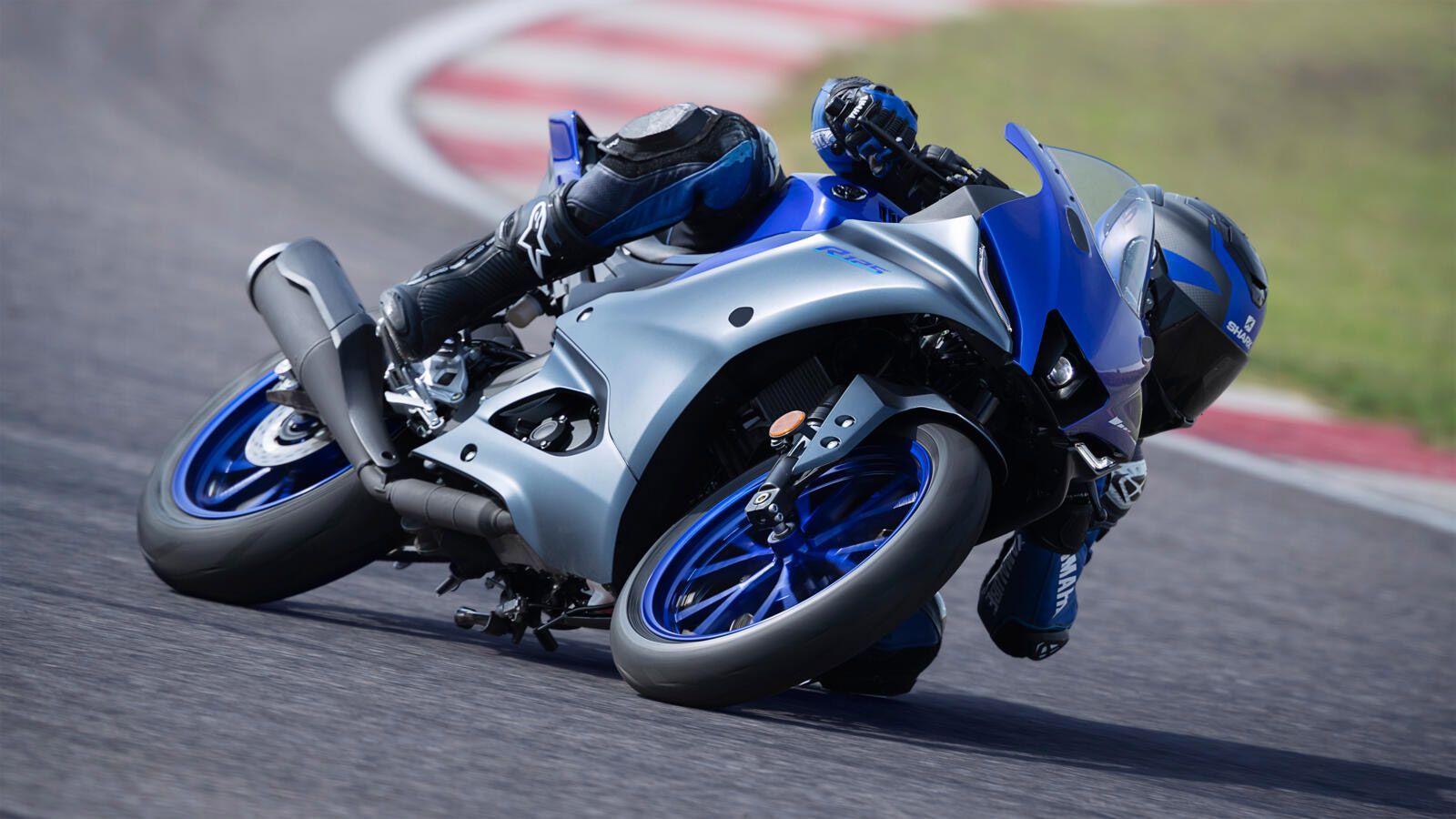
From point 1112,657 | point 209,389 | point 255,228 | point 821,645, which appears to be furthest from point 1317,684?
point 255,228

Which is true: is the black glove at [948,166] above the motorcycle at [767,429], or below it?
above

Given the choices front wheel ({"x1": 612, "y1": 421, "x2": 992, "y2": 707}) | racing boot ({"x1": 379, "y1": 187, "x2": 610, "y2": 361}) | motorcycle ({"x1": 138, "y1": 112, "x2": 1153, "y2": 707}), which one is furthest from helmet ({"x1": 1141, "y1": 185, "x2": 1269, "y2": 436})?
racing boot ({"x1": 379, "y1": 187, "x2": 610, "y2": 361})

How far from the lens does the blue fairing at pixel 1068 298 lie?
10.8ft

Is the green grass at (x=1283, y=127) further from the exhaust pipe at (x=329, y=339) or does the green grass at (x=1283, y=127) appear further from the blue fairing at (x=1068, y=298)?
the exhaust pipe at (x=329, y=339)

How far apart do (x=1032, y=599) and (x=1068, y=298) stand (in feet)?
3.32

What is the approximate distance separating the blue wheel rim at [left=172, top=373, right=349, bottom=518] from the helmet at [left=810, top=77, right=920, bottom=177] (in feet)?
4.73

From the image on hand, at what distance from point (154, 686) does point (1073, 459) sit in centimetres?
176

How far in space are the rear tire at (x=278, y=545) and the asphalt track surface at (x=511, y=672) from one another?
7cm

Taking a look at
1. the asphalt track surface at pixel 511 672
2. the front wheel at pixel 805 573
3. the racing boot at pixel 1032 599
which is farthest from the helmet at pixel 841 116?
the asphalt track surface at pixel 511 672

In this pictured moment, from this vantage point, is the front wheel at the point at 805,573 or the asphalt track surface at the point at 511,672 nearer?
the asphalt track surface at the point at 511,672

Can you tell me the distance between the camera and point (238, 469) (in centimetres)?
436

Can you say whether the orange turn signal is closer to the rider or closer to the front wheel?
the front wheel

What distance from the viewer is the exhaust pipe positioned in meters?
3.97

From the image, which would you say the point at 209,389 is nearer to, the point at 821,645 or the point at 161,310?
the point at 161,310
